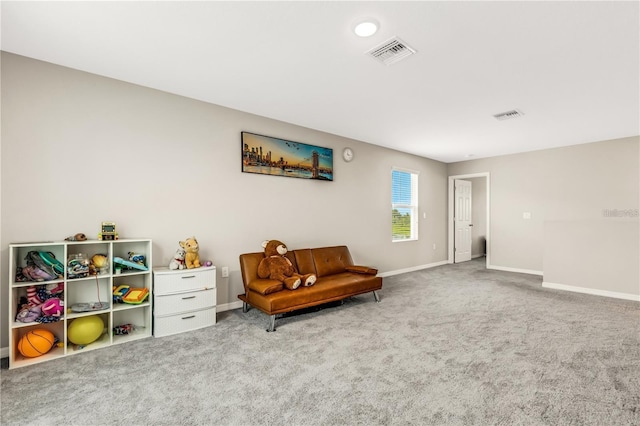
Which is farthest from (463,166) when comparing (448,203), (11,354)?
(11,354)

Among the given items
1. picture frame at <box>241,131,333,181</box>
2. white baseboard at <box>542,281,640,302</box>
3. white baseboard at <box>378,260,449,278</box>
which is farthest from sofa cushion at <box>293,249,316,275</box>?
white baseboard at <box>542,281,640,302</box>

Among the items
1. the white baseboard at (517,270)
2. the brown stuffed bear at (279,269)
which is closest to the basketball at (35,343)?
the brown stuffed bear at (279,269)

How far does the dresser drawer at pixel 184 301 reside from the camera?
297cm

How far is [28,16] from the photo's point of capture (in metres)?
2.07

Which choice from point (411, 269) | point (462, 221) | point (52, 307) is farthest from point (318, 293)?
point (462, 221)

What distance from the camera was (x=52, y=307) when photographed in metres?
2.50

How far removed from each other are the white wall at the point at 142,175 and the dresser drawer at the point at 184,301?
0.46m

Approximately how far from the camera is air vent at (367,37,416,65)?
2.32 m

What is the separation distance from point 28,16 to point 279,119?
8.37 feet

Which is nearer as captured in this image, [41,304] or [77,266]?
[41,304]

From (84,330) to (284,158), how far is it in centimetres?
288

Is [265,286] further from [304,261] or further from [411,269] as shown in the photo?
[411,269]

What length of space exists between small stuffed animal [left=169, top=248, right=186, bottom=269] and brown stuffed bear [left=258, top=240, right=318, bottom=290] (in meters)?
0.84

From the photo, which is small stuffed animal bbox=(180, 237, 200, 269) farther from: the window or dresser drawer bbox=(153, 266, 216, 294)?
the window
